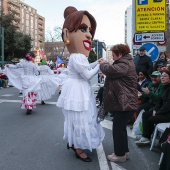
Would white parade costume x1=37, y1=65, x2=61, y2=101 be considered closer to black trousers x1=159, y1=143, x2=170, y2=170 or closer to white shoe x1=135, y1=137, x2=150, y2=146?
white shoe x1=135, y1=137, x2=150, y2=146

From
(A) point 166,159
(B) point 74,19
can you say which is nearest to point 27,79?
(B) point 74,19

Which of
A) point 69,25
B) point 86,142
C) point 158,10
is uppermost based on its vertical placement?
point 158,10

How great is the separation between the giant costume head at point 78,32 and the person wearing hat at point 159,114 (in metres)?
1.49

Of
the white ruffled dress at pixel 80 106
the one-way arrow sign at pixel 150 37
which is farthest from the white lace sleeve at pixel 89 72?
the one-way arrow sign at pixel 150 37

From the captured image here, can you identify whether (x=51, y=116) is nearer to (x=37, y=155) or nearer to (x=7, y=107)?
(x=7, y=107)

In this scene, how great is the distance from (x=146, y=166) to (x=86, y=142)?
94 centimetres

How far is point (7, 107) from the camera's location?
988 cm

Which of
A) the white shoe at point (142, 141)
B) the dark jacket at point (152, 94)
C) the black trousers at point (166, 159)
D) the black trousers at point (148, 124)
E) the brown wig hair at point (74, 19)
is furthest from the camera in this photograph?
the dark jacket at point (152, 94)

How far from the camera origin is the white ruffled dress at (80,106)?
165 inches

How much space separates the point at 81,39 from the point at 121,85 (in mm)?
1147

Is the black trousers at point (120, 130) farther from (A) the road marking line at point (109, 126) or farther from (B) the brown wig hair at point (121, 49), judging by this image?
(A) the road marking line at point (109, 126)

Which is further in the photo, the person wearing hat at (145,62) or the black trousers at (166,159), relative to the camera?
the person wearing hat at (145,62)

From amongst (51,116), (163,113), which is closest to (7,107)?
(51,116)

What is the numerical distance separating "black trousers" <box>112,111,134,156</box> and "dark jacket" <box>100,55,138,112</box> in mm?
121
